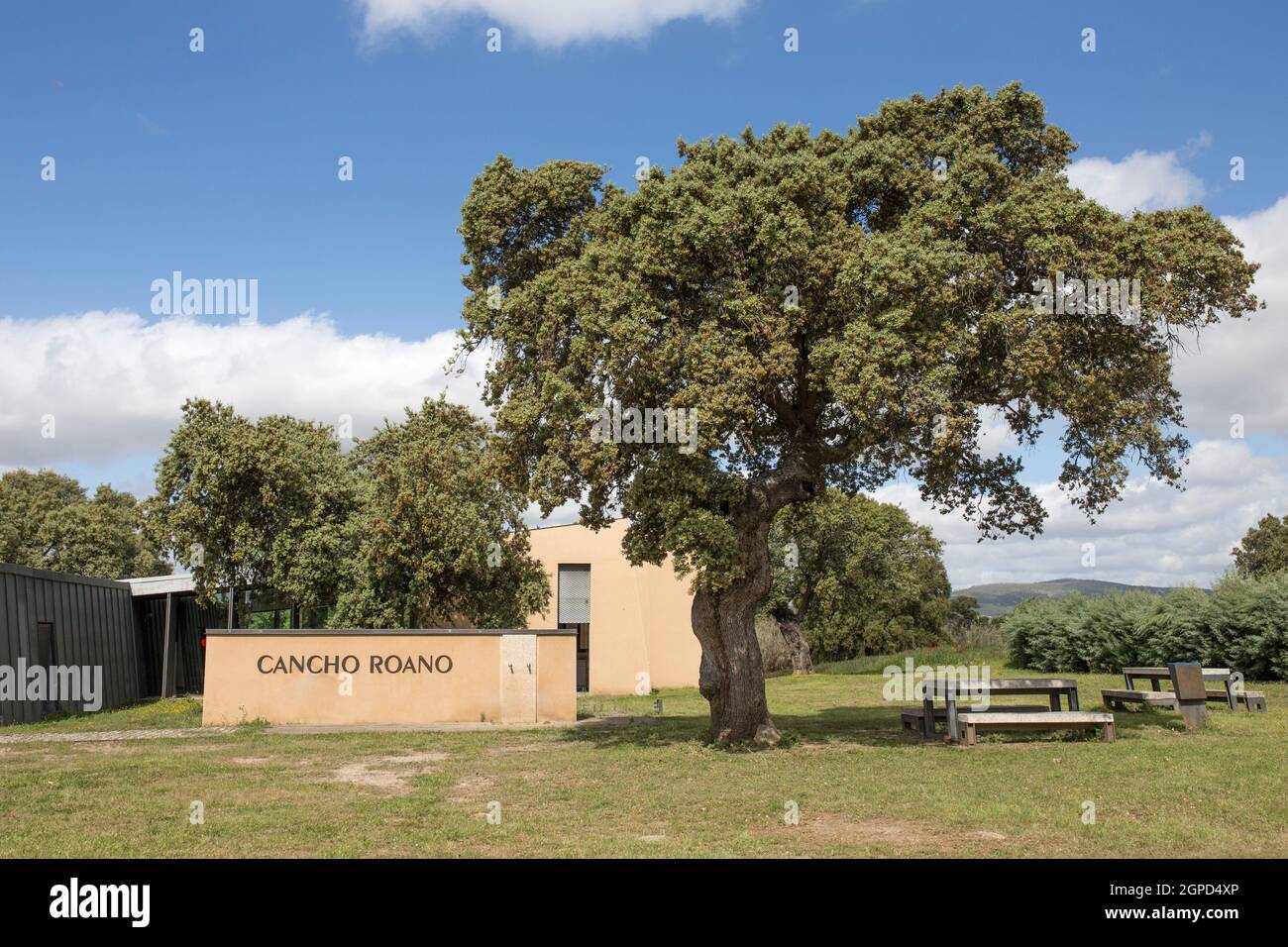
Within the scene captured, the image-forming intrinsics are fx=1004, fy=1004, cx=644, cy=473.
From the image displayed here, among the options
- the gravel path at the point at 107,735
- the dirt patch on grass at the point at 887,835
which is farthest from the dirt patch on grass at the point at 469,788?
the gravel path at the point at 107,735

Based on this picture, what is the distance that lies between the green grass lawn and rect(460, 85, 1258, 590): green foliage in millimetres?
3275

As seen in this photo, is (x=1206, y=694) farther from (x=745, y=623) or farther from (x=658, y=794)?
(x=658, y=794)

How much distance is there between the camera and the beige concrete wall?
19359mm

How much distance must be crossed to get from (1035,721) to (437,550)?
17.6m

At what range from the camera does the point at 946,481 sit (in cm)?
1630

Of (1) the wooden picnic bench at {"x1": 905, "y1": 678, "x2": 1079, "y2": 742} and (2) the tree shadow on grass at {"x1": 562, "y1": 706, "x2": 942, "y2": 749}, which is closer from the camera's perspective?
(1) the wooden picnic bench at {"x1": 905, "y1": 678, "x2": 1079, "y2": 742}

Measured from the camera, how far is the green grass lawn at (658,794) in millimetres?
7957

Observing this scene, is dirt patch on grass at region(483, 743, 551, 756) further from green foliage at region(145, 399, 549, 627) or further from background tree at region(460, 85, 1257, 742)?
green foliage at region(145, 399, 549, 627)

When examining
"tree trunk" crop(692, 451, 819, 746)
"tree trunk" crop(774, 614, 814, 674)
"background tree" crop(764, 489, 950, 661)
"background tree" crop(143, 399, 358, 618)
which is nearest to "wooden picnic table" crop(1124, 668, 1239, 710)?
"tree trunk" crop(692, 451, 819, 746)

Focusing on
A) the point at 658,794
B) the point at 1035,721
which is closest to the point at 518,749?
the point at 658,794

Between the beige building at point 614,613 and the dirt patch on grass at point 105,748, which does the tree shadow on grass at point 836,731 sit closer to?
the dirt patch on grass at point 105,748
